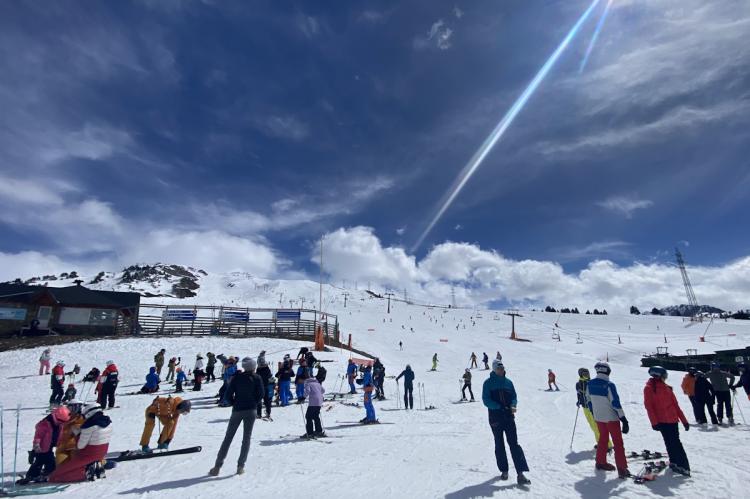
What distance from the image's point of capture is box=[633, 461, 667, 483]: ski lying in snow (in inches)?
240

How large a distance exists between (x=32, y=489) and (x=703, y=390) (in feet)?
51.6

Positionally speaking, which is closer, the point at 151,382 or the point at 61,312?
the point at 151,382

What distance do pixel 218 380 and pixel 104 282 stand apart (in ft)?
686

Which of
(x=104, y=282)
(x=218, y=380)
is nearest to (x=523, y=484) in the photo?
(x=218, y=380)

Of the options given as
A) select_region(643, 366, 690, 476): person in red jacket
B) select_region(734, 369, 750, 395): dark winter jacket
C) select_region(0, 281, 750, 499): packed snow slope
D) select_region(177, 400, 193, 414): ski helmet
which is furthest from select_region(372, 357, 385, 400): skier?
select_region(734, 369, 750, 395): dark winter jacket

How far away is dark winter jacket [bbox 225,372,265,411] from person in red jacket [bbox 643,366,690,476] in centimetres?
634

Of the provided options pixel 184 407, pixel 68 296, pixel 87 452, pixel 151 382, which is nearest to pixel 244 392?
pixel 184 407

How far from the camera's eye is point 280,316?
3678cm

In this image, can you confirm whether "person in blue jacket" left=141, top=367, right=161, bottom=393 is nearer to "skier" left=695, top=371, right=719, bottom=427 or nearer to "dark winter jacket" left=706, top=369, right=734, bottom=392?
"skier" left=695, top=371, right=719, bottom=427

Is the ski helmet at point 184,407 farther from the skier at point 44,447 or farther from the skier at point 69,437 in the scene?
the skier at point 44,447

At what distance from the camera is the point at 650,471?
643cm

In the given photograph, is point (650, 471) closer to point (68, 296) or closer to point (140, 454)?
point (140, 454)

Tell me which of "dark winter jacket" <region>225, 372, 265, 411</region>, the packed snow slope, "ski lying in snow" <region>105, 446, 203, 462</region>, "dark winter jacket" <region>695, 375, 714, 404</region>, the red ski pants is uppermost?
"dark winter jacket" <region>225, 372, 265, 411</region>

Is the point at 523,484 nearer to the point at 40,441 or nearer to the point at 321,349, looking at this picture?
the point at 40,441
